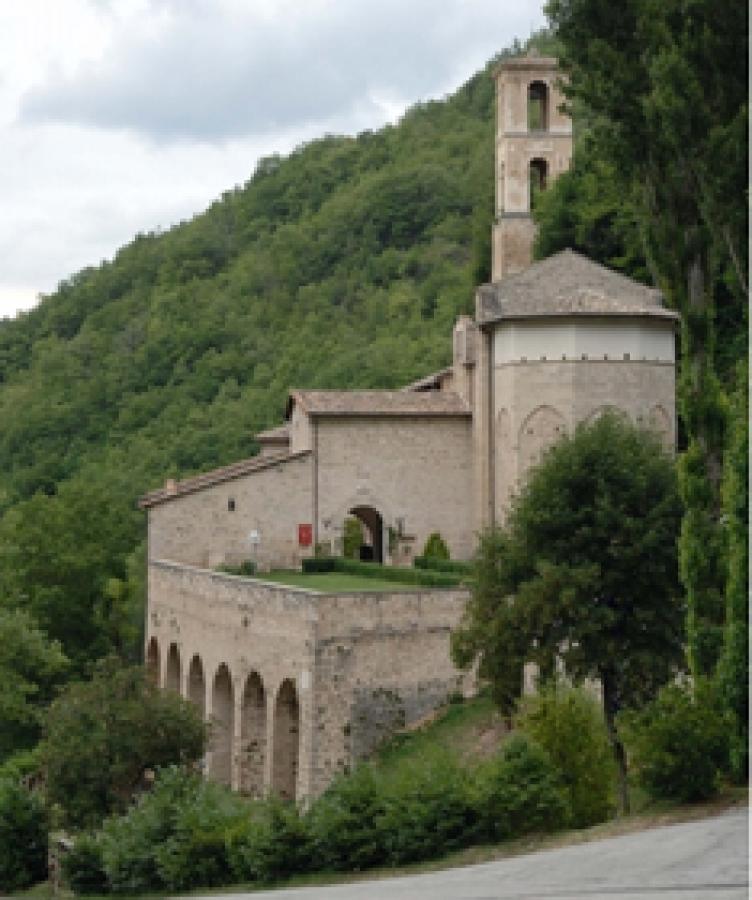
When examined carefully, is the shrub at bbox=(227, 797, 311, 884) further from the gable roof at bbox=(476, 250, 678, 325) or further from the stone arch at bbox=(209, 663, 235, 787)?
the gable roof at bbox=(476, 250, 678, 325)

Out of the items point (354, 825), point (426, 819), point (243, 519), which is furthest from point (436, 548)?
point (426, 819)

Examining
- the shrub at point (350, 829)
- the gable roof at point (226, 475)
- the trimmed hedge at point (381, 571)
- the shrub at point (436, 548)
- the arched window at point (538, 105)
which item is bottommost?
the shrub at point (350, 829)

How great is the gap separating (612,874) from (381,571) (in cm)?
2094

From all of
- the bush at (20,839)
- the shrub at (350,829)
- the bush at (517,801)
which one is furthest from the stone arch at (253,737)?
the bush at (517,801)

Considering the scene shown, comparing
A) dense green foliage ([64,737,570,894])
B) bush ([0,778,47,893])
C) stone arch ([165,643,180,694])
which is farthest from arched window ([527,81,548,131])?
dense green foliage ([64,737,570,894])

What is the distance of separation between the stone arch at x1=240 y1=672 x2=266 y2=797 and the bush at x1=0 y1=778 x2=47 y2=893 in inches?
273

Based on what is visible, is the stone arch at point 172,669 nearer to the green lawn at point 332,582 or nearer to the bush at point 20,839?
the green lawn at point 332,582

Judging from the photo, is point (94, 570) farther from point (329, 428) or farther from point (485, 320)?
point (485, 320)

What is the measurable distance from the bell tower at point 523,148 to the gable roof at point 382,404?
503cm

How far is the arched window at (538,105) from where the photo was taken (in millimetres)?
40281

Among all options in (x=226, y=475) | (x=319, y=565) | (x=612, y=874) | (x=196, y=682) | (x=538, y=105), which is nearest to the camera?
(x=612, y=874)

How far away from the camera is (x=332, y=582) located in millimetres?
34812

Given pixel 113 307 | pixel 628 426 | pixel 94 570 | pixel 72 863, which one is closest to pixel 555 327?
pixel 628 426

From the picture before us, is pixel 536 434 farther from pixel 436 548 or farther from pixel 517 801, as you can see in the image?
pixel 517 801
